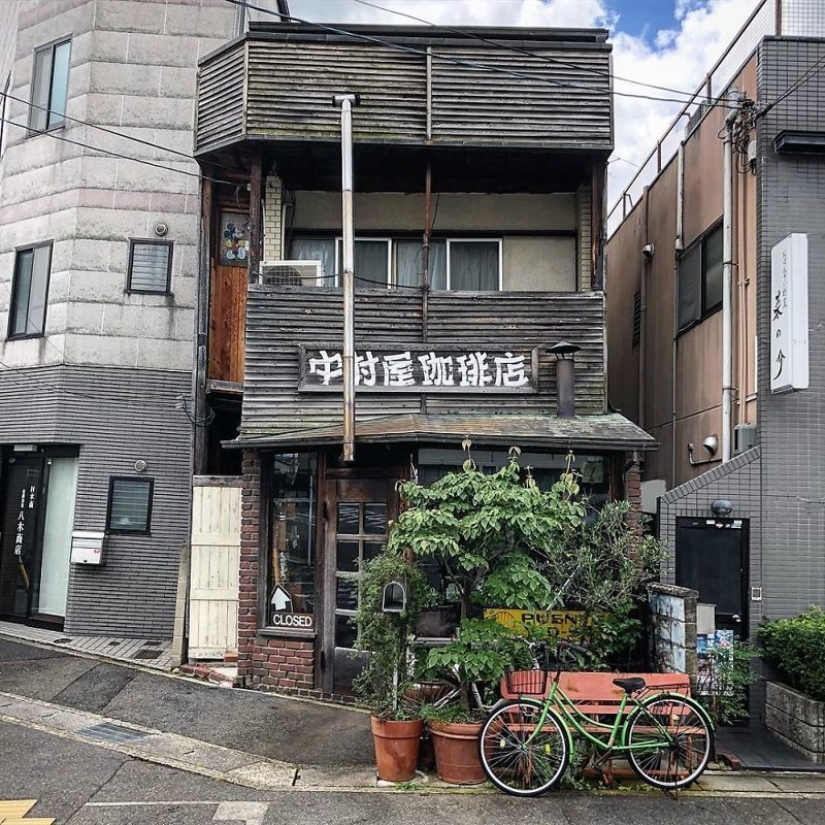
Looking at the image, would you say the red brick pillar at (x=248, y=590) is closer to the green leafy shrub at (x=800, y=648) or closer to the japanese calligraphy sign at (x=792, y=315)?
the green leafy shrub at (x=800, y=648)

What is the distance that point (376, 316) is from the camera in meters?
10.1

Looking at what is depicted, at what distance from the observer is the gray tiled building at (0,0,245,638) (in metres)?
12.1

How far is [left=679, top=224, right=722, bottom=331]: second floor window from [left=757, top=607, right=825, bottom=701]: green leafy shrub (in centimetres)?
397

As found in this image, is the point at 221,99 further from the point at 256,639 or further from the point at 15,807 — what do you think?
the point at 15,807

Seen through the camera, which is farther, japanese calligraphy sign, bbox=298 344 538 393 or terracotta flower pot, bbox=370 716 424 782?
japanese calligraphy sign, bbox=298 344 538 393

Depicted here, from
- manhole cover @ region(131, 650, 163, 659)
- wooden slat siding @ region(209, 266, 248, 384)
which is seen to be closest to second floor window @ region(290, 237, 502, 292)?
wooden slat siding @ region(209, 266, 248, 384)

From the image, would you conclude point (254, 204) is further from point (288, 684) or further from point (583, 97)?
point (288, 684)

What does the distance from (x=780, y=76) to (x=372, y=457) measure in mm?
6441

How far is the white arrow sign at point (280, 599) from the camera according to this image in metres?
9.72

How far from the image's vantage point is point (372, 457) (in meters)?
9.38

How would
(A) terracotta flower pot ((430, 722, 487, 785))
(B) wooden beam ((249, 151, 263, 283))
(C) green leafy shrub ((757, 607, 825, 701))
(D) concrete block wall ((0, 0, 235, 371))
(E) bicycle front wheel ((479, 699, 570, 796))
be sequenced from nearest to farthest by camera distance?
1. (E) bicycle front wheel ((479, 699, 570, 796))
2. (A) terracotta flower pot ((430, 722, 487, 785))
3. (C) green leafy shrub ((757, 607, 825, 701))
4. (B) wooden beam ((249, 151, 263, 283))
5. (D) concrete block wall ((0, 0, 235, 371))

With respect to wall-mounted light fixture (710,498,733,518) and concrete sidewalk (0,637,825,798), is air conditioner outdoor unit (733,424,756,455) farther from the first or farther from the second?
concrete sidewalk (0,637,825,798)

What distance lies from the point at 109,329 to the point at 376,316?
4848mm

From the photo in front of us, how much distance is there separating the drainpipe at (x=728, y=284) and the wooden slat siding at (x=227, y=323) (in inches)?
258
